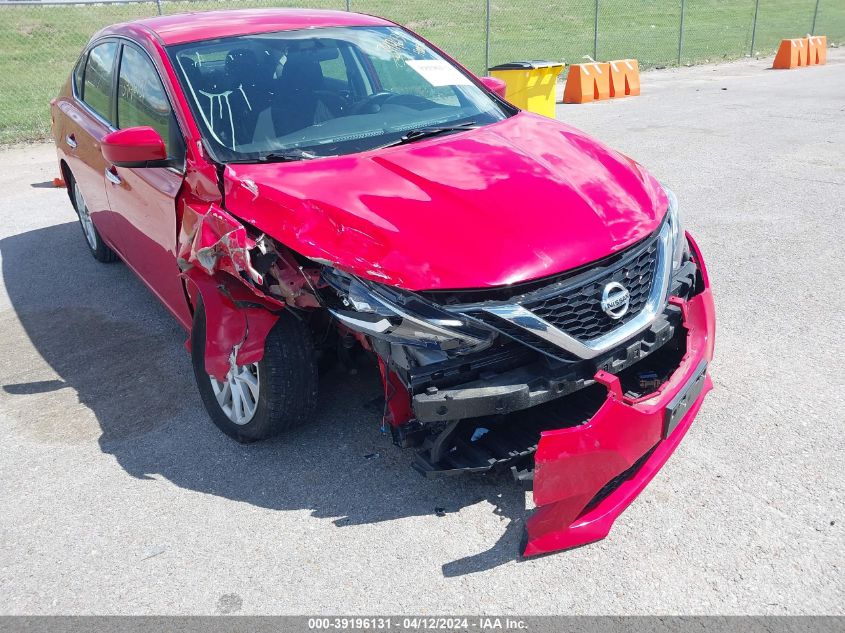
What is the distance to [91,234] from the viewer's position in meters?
6.33

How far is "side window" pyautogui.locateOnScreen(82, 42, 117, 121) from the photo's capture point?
4.99m

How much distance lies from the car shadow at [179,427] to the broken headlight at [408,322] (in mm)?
738

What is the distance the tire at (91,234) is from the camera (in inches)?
245

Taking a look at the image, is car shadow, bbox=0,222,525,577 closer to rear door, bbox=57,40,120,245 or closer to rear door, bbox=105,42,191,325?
rear door, bbox=105,42,191,325

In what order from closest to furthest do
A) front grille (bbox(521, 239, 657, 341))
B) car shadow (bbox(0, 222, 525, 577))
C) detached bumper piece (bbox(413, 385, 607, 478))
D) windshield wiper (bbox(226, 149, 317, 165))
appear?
front grille (bbox(521, 239, 657, 341)) < detached bumper piece (bbox(413, 385, 607, 478)) < car shadow (bbox(0, 222, 525, 577)) < windshield wiper (bbox(226, 149, 317, 165))

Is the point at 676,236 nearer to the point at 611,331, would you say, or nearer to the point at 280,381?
the point at 611,331

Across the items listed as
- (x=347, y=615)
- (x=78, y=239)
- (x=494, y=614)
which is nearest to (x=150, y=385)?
(x=347, y=615)

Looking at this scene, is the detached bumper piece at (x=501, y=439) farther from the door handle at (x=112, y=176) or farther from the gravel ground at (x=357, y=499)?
the door handle at (x=112, y=176)

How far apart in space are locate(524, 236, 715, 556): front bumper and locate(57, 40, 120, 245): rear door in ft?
11.7

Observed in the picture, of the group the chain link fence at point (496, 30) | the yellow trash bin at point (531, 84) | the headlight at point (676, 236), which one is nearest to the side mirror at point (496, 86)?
the headlight at point (676, 236)

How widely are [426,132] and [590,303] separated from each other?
55.9 inches

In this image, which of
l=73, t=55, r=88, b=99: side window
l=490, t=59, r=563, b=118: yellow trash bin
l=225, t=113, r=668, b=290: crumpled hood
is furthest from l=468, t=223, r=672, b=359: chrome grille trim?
l=490, t=59, r=563, b=118: yellow trash bin

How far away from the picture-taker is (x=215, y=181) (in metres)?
3.47

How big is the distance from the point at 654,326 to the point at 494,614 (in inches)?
50.8
